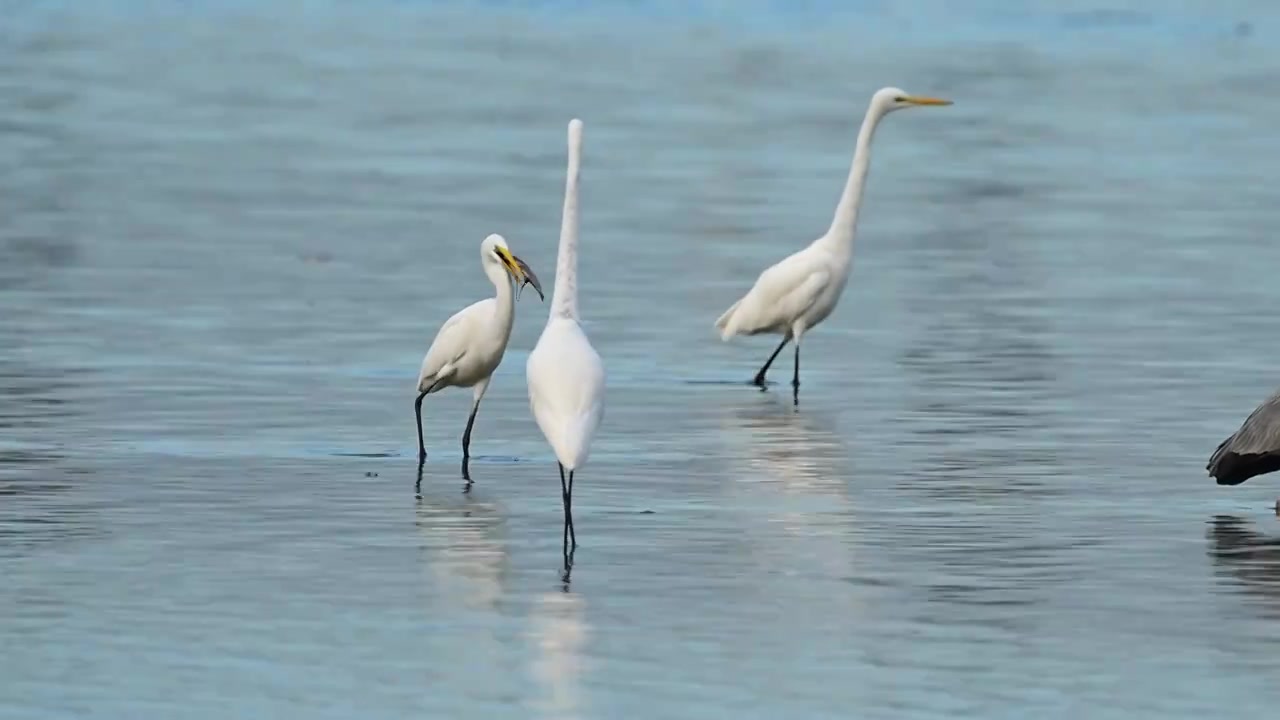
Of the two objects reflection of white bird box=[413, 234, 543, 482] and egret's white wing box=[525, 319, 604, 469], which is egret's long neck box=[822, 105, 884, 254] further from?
egret's white wing box=[525, 319, 604, 469]

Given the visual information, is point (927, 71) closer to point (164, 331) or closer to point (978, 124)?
point (978, 124)

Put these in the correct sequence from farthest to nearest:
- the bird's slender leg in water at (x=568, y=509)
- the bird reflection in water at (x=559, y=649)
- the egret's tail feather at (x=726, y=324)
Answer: the egret's tail feather at (x=726, y=324), the bird's slender leg in water at (x=568, y=509), the bird reflection in water at (x=559, y=649)

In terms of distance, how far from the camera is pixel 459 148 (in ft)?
110

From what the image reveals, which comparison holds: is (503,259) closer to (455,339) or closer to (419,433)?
(455,339)

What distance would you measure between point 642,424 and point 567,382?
3949mm

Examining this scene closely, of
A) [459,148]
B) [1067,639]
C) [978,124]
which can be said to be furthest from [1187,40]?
[1067,639]

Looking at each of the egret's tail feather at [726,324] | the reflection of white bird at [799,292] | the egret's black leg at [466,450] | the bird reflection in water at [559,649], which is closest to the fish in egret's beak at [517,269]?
the egret's black leg at [466,450]

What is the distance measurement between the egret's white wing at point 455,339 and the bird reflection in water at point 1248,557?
3844 millimetres

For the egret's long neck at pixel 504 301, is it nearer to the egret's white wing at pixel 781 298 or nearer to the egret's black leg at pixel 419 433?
the egret's black leg at pixel 419 433

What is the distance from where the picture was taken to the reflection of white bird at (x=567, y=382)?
481 inches

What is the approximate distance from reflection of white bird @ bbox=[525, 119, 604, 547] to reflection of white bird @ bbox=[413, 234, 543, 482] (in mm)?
2007

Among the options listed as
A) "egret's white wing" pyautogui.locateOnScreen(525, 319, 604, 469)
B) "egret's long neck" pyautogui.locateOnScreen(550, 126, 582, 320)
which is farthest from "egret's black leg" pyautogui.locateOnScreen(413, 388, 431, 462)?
"egret's white wing" pyautogui.locateOnScreen(525, 319, 604, 469)

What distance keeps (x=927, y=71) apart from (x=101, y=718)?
3808cm

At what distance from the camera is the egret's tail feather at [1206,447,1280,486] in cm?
1327
